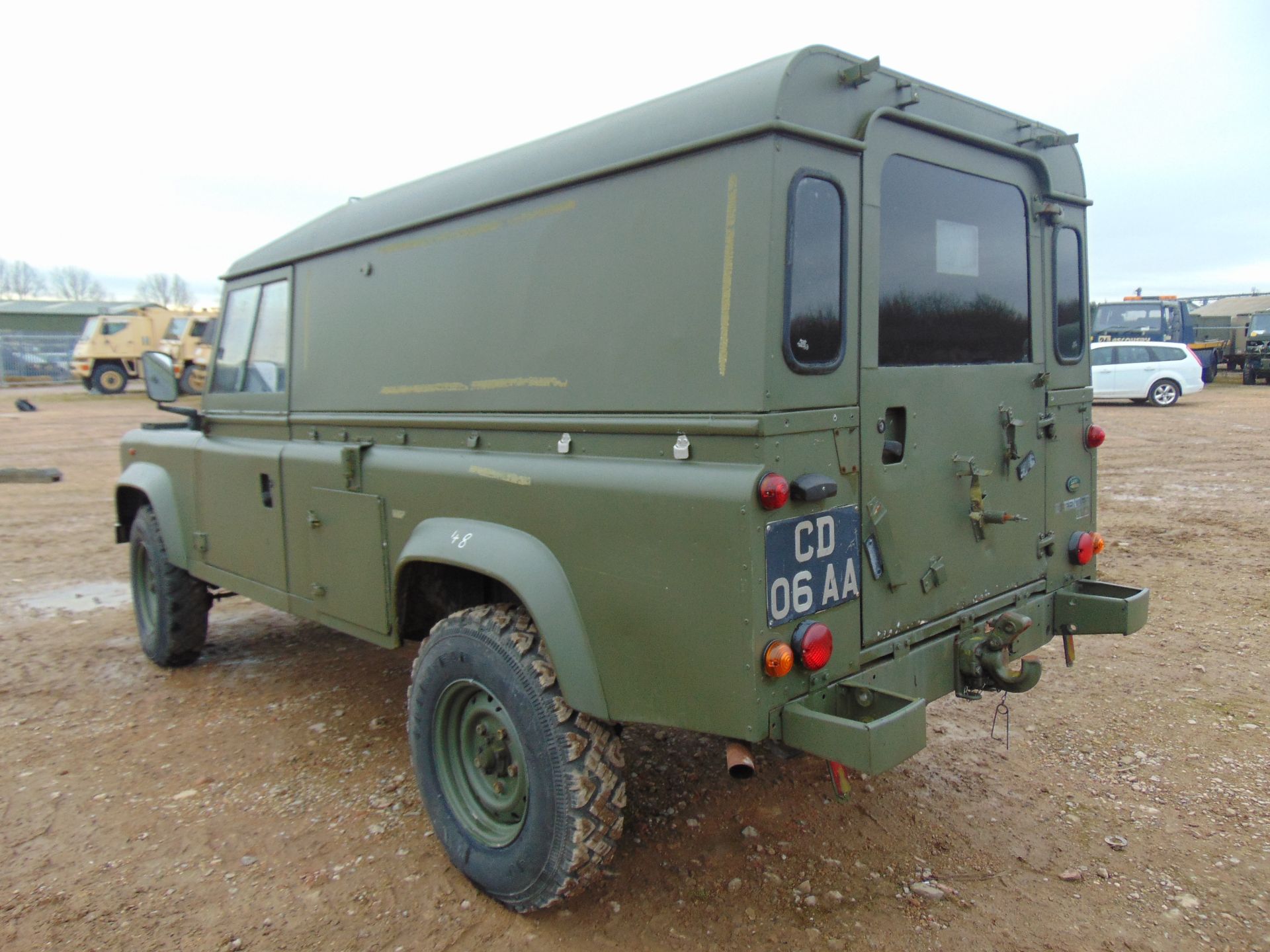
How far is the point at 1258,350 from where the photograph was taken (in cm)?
2369

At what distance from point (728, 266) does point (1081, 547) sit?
7.06 feet

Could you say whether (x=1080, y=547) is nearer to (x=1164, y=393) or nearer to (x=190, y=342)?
(x=1164, y=393)

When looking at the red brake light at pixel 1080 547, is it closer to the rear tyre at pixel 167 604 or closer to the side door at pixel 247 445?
the side door at pixel 247 445

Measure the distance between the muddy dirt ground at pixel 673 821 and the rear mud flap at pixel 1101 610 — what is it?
670 millimetres

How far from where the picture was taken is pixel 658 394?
Result: 2588 millimetres

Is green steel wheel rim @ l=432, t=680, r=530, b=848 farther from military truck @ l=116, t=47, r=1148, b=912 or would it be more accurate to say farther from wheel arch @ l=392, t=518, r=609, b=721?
wheel arch @ l=392, t=518, r=609, b=721

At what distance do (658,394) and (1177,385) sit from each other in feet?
65.2

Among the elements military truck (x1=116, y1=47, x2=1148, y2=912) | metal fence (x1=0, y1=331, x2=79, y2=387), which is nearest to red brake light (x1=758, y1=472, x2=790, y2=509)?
military truck (x1=116, y1=47, x2=1148, y2=912)

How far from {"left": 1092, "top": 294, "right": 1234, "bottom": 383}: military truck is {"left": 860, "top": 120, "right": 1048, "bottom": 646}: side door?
22884 mm

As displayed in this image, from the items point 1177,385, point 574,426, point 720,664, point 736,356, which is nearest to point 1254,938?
point 720,664

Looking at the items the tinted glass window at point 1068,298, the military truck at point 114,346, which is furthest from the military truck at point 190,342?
the tinted glass window at point 1068,298

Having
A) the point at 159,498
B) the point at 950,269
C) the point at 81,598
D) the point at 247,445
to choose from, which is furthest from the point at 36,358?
the point at 950,269

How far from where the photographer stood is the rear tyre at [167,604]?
16.6 ft

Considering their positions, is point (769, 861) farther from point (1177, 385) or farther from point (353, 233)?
point (1177, 385)
